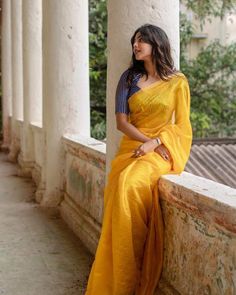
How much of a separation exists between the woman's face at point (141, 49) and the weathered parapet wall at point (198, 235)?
0.79 m

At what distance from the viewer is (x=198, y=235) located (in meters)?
2.93

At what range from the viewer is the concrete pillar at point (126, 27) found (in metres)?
3.82

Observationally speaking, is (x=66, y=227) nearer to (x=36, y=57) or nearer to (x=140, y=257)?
(x=140, y=257)

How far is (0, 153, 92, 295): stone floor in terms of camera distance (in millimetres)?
4191

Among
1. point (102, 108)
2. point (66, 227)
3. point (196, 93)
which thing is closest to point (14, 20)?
point (102, 108)

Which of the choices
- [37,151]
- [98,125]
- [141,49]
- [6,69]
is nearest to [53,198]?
[37,151]

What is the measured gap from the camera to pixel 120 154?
3689 mm

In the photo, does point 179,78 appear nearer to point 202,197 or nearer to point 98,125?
point 202,197

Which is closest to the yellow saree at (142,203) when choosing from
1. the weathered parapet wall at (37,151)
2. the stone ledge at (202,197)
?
the stone ledge at (202,197)

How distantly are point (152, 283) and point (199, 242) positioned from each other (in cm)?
60

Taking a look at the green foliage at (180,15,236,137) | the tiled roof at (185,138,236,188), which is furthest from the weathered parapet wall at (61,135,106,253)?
the green foliage at (180,15,236,137)

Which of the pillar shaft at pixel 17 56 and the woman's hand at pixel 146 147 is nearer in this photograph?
the woman's hand at pixel 146 147

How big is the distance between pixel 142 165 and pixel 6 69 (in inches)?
447

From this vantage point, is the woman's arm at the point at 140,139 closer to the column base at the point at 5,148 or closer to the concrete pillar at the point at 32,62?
the concrete pillar at the point at 32,62
